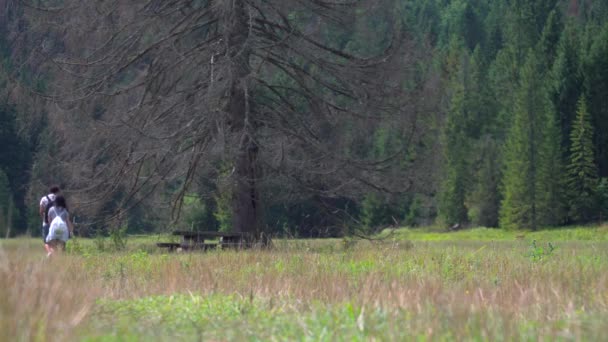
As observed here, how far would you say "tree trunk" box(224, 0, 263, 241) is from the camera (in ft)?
58.8

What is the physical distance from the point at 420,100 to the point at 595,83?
39.1 m

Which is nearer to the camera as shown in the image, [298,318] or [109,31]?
[298,318]

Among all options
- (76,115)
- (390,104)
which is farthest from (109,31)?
(390,104)

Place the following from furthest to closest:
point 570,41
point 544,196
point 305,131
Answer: point 570,41
point 544,196
point 305,131

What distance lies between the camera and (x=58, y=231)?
612 inches

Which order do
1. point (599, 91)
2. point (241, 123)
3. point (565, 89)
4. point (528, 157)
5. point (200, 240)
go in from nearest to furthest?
point (200, 240)
point (241, 123)
point (528, 157)
point (599, 91)
point (565, 89)

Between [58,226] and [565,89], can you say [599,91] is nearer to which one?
[565,89]

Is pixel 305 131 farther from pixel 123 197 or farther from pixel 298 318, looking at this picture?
pixel 298 318

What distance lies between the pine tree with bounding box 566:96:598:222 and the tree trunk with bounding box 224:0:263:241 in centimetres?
3743

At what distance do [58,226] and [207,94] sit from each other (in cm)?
412

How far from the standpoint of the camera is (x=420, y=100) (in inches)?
788

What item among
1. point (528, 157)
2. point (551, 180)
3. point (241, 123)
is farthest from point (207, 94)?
point (528, 157)

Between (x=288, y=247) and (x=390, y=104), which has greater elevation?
(x=390, y=104)

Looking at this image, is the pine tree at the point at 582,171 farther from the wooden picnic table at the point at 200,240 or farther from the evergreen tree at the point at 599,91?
the wooden picnic table at the point at 200,240
